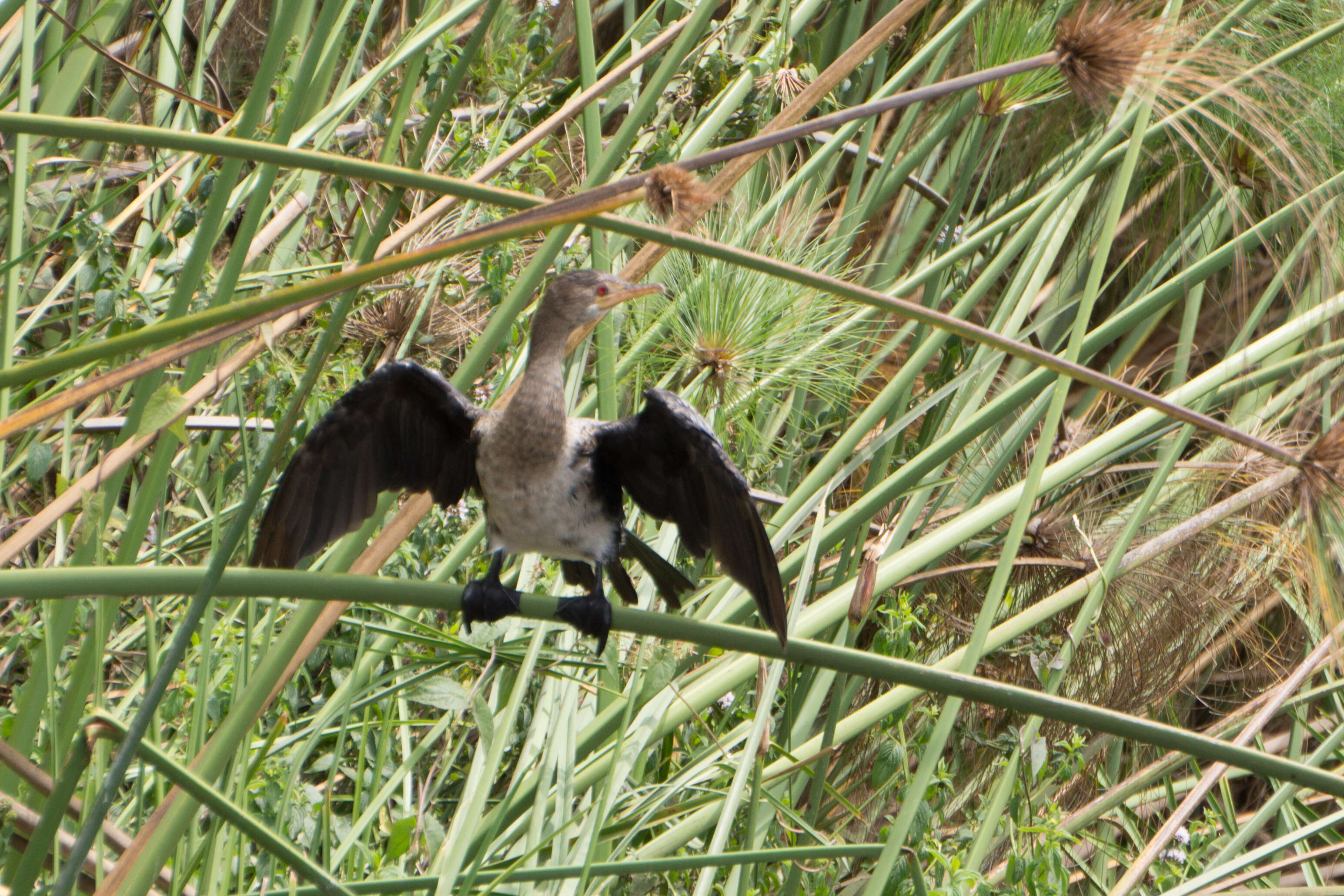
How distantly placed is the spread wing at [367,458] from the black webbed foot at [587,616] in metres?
0.33

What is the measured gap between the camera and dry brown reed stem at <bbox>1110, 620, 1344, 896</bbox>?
1.79 meters

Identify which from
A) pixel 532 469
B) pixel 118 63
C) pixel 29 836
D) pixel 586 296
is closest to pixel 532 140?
pixel 586 296

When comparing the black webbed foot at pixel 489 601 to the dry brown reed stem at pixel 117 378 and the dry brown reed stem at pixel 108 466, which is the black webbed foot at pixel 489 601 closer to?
the dry brown reed stem at pixel 108 466

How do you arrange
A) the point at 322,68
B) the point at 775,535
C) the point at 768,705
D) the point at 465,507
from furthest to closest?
the point at 465,507 → the point at 775,535 → the point at 322,68 → the point at 768,705

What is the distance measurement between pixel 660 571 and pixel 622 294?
465 millimetres

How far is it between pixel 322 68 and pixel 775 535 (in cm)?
91

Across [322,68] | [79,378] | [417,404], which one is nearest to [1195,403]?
[417,404]

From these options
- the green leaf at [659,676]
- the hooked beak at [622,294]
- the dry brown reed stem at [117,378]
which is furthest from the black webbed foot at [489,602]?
the dry brown reed stem at [117,378]

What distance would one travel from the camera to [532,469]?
1694 millimetres

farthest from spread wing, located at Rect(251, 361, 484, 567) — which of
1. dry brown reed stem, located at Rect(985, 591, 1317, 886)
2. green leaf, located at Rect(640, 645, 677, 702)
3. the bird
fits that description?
dry brown reed stem, located at Rect(985, 591, 1317, 886)

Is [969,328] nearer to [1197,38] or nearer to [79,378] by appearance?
[1197,38]

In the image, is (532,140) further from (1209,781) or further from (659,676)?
(1209,781)

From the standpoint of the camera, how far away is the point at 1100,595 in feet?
5.82

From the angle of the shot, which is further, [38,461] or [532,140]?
[532,140]
